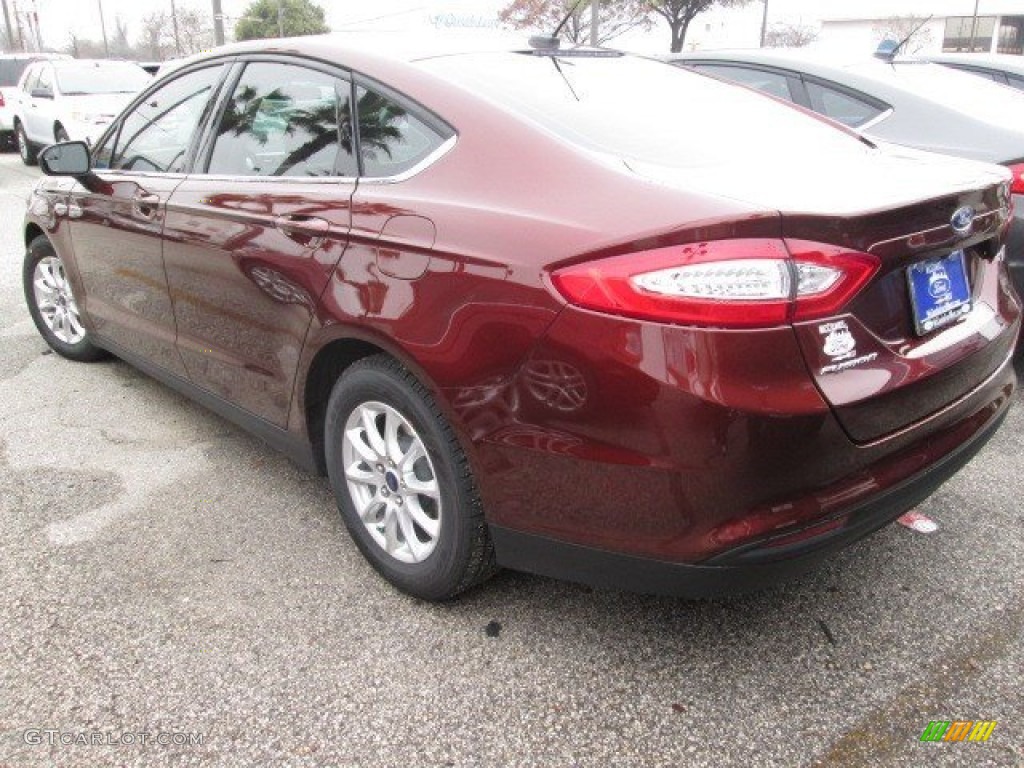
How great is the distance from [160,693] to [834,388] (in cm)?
175

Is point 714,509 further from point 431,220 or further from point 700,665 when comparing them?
point 431,220

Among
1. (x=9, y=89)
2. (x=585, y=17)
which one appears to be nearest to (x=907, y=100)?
(x=9, y=89)

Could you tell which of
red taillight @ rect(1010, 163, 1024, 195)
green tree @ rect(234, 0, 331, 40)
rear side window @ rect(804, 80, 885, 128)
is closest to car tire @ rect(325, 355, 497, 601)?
red taillight @ rect(1010, 163, 1024, 195)

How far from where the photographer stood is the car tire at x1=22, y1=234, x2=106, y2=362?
4402 mm

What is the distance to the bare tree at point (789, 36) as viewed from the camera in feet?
179

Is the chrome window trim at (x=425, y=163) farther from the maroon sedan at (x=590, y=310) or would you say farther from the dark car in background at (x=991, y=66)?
the dark car in background at (x=991, y=66)

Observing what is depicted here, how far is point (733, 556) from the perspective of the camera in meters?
1.88

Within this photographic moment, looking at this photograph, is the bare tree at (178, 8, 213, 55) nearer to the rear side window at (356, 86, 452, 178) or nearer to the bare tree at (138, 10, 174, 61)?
the bare tree at (138, 10, 174, 61)

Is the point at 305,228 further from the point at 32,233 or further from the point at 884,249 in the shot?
the point at 32,233

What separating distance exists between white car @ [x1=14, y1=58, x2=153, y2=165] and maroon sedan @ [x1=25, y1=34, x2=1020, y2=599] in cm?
1100

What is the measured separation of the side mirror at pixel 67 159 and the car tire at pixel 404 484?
1.88 m

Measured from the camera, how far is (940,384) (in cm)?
209

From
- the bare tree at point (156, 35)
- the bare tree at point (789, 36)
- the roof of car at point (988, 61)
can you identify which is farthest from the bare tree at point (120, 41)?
the roof of car at point (988, 61)

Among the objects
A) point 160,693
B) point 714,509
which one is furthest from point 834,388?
point 160,693
